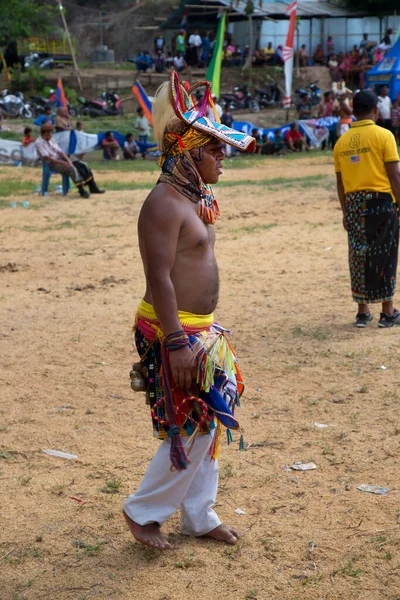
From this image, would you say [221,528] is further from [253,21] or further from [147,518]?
[253,21]

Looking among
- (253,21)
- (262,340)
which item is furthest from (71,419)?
(253,21)

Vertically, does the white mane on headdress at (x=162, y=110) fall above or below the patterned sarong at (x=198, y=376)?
above

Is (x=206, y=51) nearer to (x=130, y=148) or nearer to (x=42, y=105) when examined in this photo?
(x=42, y=105)

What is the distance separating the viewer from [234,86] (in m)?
34.9

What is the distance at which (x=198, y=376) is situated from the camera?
303 centimetres

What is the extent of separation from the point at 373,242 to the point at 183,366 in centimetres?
382

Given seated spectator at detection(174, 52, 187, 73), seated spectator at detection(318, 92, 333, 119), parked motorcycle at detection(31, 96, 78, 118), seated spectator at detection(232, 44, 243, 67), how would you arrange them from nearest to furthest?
seated spectator at detection(318, 92, 333, 119) → parked motorcycle at detection(31, 96, 78, 118) → seated spectator at detection(174, 52, 187, 73) → seated spectator at detection(232, 44, 243, 67)

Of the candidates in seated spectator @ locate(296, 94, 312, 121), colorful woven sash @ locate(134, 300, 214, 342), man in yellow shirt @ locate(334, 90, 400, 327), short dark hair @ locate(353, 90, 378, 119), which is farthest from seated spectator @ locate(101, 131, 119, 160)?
colorful woven sash @ locate(134, 300, 214, 342)

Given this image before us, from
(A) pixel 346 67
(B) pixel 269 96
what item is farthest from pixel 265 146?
(A) pixel 346 67

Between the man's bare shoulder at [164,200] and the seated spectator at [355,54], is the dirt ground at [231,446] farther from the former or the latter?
the seated spectator at [355,54]

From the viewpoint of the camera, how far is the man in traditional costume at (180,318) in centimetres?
297

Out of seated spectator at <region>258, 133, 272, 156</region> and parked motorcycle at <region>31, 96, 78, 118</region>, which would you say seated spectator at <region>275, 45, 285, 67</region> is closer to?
parked motorcycle at <region>31, 96, 78, 118</region>

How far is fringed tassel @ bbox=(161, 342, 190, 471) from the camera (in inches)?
120

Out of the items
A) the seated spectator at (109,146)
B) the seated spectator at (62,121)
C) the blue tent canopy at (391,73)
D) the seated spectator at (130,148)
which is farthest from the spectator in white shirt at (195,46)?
the seated spectator at (62,121)
